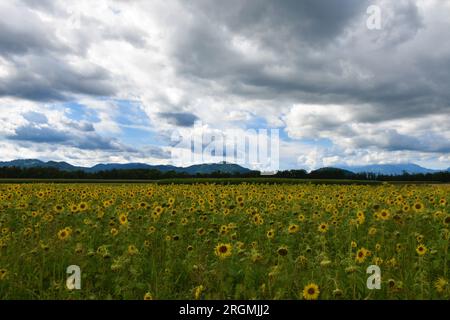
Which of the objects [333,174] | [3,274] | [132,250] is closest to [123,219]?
[132,250]

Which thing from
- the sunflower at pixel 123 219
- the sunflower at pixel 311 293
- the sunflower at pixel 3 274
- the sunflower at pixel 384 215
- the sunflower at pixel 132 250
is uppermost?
the sunflower at pixel 384 215

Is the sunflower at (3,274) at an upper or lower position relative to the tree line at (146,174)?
lower

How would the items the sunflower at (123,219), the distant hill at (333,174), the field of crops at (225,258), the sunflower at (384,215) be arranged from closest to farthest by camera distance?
the field of crops at (225,258) < the sunflower at (384,215) < the sunflower at (123,219) < the distant hill at (333,174)

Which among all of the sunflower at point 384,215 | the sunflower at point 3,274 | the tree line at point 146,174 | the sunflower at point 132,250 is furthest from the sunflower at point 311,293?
the tree line at point 146,174

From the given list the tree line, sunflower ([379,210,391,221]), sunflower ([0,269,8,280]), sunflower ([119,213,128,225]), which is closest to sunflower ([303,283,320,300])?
sunflower ([379,210,391,221])

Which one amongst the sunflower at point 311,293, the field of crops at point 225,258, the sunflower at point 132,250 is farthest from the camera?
the sunflower at point 132,250

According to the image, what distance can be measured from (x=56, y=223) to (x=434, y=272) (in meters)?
7.62

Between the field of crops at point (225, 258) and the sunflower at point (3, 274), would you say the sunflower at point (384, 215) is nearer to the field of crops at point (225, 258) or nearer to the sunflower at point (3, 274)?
the field of crops at point (225, 258)

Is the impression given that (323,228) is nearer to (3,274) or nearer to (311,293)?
(311,293)

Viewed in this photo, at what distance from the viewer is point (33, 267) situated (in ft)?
21.5
